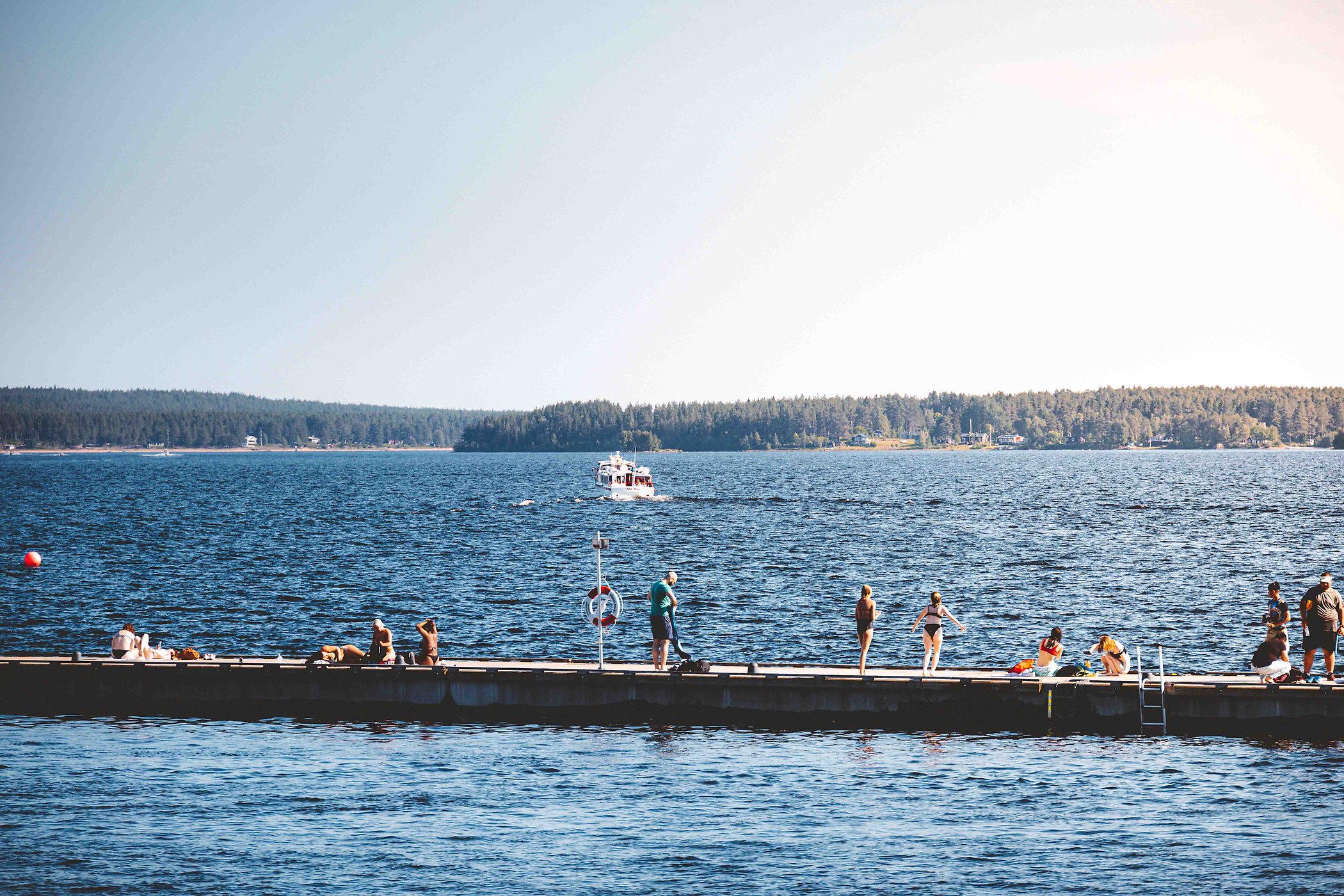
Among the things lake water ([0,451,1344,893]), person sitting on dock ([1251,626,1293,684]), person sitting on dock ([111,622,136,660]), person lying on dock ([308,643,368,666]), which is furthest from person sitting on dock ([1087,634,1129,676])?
person sitting on dock ([111,622,136,660])

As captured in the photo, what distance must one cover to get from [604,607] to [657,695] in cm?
216

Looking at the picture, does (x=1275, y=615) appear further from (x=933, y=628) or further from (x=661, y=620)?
(x=661, y=620)

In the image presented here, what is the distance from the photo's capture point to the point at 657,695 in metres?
27.2

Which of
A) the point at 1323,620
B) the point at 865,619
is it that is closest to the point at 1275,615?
the point at 1323,620

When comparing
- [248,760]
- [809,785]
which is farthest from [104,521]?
[809,785]

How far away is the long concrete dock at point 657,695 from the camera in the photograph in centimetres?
2558

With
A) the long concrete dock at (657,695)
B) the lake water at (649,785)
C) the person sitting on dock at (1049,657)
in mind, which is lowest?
the lake water at (649,785)

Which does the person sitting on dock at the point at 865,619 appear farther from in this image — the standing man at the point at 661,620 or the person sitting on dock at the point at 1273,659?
the person sitting on dock at the point at 1273,659

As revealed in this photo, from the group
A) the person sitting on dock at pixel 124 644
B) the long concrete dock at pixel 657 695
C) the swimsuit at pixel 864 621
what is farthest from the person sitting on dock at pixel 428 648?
the swimsuit at pixel 864 621

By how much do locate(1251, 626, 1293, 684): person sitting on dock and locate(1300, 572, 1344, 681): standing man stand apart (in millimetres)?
401

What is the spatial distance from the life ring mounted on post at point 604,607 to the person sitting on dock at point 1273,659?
510 inches

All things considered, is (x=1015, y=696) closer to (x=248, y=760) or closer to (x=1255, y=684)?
(x=1255, y=684)

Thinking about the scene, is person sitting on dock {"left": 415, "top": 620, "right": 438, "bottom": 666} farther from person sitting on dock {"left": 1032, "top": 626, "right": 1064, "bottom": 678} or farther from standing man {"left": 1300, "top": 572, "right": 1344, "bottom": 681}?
standing man {"left": 1300, "top": 572, "right": 1344, "bottom": 681}

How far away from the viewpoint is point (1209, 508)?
113438 mm
